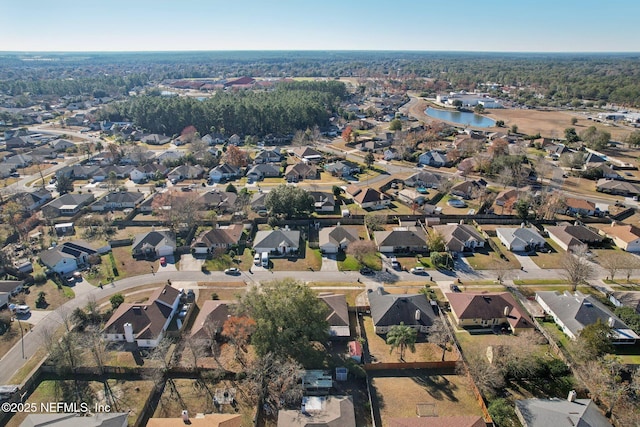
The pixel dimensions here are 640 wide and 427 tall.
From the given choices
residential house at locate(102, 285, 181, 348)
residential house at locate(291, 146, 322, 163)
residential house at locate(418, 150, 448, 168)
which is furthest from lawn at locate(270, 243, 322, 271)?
residential house at locate(418, 150, 448, 168)

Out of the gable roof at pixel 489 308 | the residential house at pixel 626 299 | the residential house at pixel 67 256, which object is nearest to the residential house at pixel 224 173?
the residential house at pixel 67 256

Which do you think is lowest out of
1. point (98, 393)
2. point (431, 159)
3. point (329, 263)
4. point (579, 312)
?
point (98, 393)

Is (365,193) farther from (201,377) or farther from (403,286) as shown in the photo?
(201,377)

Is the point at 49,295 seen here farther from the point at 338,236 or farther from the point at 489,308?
the point at 489,308

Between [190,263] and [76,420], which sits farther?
[190,263]

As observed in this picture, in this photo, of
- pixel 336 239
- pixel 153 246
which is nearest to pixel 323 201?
pixel 336 239

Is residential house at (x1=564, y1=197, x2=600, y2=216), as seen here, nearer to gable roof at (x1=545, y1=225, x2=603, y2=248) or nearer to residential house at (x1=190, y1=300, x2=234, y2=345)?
Result: gable roof at (x1=545, y1=225, x2=603, y2=248)
